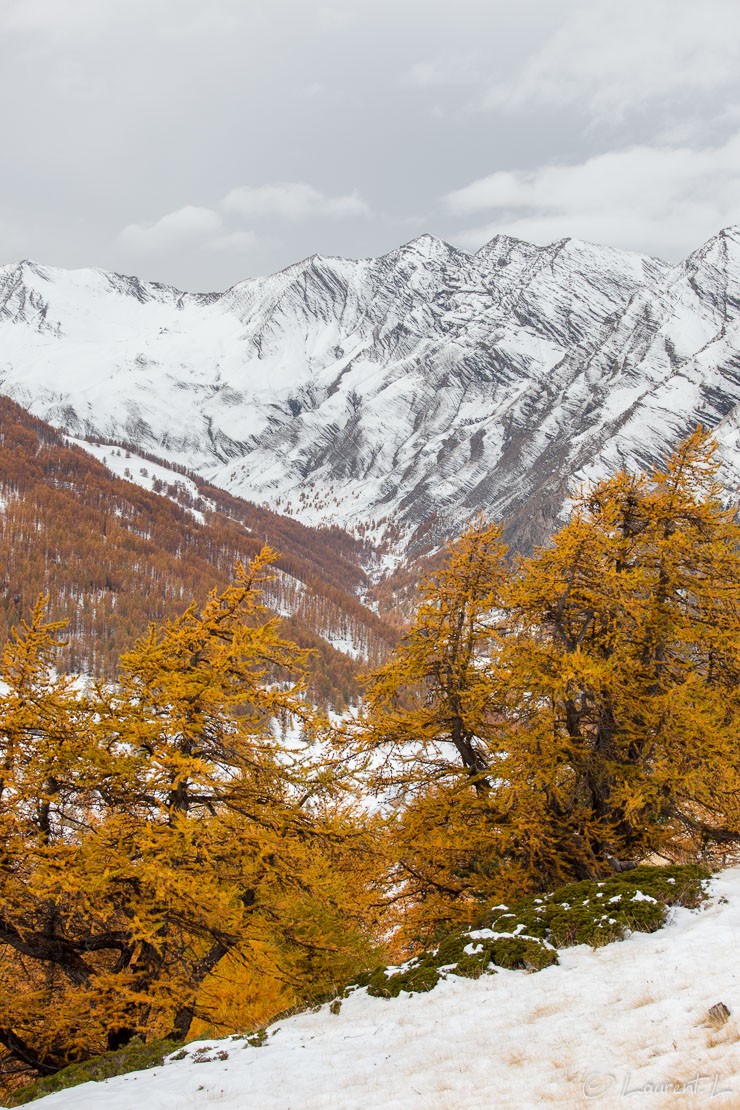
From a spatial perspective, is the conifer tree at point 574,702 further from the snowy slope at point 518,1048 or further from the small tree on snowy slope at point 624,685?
the snowy slope at point 518,1048

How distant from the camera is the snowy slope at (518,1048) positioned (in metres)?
5.36

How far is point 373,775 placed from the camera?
570 inches

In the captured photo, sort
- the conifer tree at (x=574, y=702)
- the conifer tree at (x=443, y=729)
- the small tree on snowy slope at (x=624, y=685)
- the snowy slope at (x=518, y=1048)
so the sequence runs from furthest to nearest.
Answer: the conifer tree at (x=443, y=729) → the conifer tree at (x=574, y=702) → the small tree on snowy slope at (x=624, y=685) → the snowy slope at (x=518, y=1048)

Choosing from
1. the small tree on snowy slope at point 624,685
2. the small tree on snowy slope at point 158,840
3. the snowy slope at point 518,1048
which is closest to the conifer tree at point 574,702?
the small tree on snowy slope at point 624,685

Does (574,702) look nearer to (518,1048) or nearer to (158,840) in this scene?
(518,1048)

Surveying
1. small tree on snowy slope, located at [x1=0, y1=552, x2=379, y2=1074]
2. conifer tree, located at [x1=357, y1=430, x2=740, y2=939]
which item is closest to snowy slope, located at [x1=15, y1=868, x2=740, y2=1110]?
small tree on snowy slope, located at [x1=0, y1=552, x2=379, y2=1074]

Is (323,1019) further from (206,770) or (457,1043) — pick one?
(206,770)

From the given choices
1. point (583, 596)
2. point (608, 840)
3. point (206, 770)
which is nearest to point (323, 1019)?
point (206, 770)

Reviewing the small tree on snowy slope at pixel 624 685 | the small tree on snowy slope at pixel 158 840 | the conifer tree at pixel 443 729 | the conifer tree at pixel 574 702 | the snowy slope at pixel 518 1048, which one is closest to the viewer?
the snowy slope at pixel 518 1048

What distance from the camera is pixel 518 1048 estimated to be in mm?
6531

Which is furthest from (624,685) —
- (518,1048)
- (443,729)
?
(518,1048)

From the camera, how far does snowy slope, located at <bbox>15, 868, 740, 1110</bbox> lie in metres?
5.36

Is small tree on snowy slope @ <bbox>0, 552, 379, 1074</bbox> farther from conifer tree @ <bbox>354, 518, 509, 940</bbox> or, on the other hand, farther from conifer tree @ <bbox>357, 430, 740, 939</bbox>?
conifer tree @ <bbox>357, 430, 740, 939</bbox>

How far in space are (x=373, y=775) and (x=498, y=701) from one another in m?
3.37
